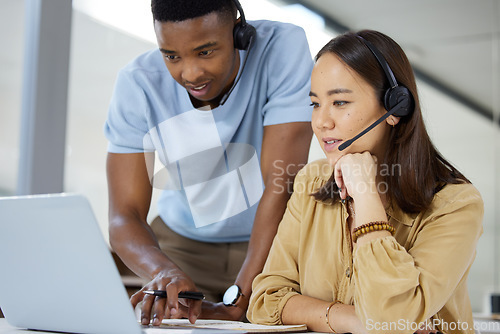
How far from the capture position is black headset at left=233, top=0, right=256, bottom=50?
159cm

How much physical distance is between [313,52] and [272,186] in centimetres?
77

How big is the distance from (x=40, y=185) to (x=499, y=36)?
329 centimetres

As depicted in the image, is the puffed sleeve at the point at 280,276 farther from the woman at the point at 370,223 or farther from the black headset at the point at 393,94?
the black headset at the point at 393,94

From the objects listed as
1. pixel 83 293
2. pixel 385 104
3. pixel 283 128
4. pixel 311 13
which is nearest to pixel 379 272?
pixel 385 104

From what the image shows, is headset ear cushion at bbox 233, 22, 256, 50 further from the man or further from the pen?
the pen

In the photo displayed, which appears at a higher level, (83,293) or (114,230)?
(83,293)

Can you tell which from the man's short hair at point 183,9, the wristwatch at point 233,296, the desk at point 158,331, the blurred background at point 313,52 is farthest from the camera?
the blurred background at point 313,52

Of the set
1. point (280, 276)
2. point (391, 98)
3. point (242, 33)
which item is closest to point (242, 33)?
point (242, 33)

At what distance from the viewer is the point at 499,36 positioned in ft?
13.2

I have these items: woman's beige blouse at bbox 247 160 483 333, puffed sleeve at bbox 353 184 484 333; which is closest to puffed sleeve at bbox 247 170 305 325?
woman's beige blouse at bbox 247 160 483 333

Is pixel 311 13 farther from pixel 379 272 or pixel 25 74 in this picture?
pixel 379 272

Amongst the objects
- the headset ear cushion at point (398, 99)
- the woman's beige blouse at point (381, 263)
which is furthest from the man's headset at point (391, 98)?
the woman's beige blouse at point (381, 263)

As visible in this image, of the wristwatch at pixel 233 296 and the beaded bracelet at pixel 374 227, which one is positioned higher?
the beaded bracelet at pixel 374 227

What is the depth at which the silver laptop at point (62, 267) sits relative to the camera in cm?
79
